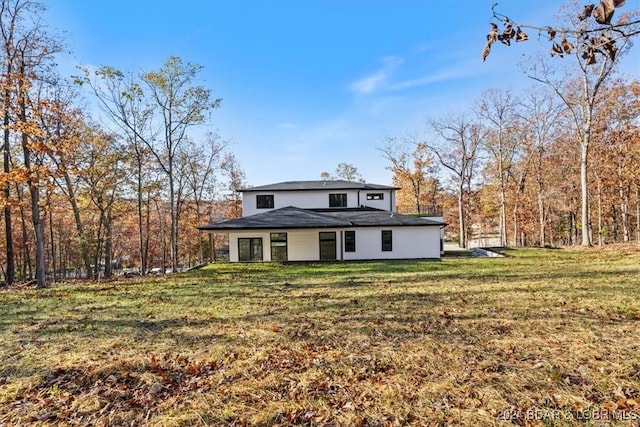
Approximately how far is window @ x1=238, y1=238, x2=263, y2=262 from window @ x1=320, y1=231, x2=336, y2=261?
3616 mm

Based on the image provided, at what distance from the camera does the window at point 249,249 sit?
18672mm

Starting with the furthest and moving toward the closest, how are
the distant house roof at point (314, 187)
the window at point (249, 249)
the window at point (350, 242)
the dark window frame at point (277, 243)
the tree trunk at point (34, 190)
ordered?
the distant house roof at point (314, 187) → the window at point (350, 242) → the dark window frame at point (277, 243) → the window at point (249, 249) → the tree trunk at point (34, 190)

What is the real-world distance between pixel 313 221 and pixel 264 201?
19.5 feet

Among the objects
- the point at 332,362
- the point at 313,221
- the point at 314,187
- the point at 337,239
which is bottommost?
the point at 332,362

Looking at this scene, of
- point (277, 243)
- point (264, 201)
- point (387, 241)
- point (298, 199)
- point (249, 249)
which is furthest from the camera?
point (298, 199)

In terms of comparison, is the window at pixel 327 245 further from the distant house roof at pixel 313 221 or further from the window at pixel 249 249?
the window at pixel 249 249

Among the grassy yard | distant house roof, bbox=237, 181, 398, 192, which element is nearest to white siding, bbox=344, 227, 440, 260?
distant house roof, bbox=237, 181, 398, 192

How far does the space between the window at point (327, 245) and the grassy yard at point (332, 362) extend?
39.6 ft

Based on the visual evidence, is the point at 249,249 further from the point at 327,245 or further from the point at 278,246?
the point at 327,245

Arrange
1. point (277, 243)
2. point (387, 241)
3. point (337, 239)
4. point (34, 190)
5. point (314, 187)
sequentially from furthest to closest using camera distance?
1. point (314, 187)
2. point (387, 241)
3. point (337, 239)
4. point (277, 243)
5. point (34, 190)

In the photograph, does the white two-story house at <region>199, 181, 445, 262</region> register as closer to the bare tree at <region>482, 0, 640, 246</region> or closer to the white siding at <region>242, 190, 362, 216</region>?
the white siding at <region>242, 190, 362, 216</region>

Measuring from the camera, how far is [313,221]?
17734mm

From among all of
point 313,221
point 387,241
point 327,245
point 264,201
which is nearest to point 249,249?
point 313,221

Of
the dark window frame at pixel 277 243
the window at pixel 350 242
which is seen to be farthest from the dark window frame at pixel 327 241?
the dark window frame at pixel 277 243
